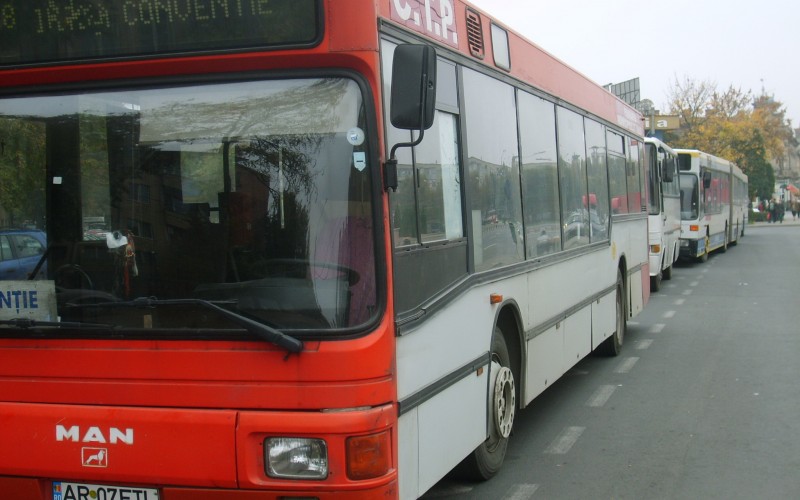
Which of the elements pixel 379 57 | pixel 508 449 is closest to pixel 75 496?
pixel 379 57

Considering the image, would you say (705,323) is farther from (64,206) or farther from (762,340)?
(64,206)

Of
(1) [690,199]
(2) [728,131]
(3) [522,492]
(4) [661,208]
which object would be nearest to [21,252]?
(3) [522,492]

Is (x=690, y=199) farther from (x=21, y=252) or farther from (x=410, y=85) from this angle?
(x=21, y=252)

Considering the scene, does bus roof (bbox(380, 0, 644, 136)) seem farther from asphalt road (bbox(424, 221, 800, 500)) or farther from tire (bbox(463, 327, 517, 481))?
asphalt road (bbox(424, 221, 800, 500))

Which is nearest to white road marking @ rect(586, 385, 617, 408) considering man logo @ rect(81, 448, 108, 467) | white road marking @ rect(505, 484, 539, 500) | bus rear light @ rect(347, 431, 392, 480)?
white road marking @ rect(505, 484, 539, 500)

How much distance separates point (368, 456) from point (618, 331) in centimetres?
805

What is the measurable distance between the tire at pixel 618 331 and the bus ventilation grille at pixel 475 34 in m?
5.71

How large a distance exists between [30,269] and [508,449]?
164 inches

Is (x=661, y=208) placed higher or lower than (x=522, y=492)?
higher

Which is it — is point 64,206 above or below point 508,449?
above

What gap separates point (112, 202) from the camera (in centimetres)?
421

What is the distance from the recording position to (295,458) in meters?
3.90

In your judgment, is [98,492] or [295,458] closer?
[295,458]

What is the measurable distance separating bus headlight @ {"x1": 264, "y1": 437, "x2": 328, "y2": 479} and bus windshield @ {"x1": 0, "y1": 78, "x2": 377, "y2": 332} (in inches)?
18.4
